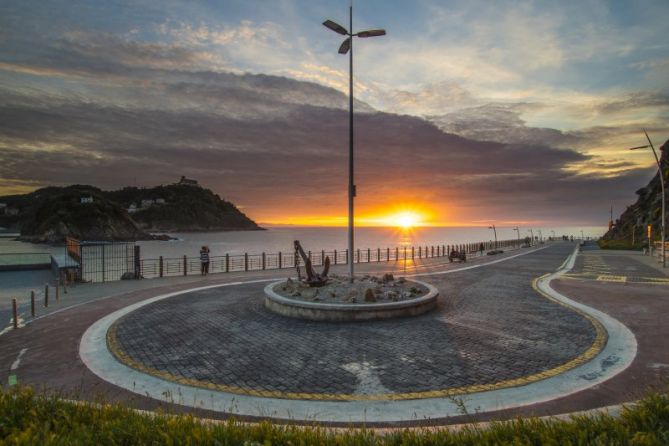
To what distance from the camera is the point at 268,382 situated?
6.91m

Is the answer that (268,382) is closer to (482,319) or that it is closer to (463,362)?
(463,362)

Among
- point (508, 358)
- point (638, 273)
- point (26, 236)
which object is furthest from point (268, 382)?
point (26, 236)

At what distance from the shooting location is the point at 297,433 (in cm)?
413

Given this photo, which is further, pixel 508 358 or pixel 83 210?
pixel 83 210

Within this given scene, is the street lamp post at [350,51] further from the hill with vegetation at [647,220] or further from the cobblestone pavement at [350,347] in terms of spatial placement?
the hill with vegetation at [647,220]

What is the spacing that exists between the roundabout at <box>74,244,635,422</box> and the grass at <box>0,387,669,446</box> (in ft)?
4.40

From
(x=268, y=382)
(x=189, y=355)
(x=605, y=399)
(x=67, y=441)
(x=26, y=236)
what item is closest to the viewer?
(x=67, y=441)

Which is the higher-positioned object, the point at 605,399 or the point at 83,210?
the point at 83,210

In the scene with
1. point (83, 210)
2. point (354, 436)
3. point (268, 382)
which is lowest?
point (268, 382)

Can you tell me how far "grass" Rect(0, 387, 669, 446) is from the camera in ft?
12.6

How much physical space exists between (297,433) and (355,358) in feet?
13.6

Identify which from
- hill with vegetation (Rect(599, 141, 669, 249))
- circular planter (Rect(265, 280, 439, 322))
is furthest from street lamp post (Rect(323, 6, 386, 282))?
hill with vegetation (Rect(599, 141, 669, 249))

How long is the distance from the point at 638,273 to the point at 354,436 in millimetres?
26646

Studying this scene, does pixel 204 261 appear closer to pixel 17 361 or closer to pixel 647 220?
pixel 17 361
